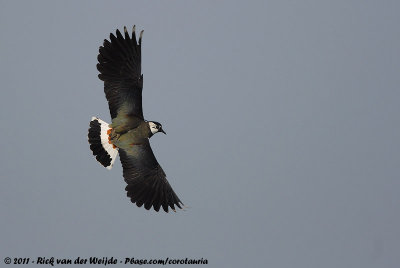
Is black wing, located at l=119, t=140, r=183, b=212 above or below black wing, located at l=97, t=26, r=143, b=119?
below

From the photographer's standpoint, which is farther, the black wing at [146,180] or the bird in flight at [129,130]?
the black wing at [146,180]

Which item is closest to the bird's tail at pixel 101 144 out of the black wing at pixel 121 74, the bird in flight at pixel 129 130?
the bird in flight at pixel 129 130

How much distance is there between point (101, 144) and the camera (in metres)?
20.1

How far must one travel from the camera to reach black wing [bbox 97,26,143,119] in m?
19.4

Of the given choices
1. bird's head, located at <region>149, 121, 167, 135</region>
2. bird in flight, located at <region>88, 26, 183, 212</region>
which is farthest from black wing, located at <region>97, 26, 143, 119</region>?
bird's head, located at <region>149, 121, 167, 135</region>

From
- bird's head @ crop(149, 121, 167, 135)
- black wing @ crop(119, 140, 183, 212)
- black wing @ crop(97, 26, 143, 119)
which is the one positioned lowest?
black wing @ crop(119, 140, 183, 212)

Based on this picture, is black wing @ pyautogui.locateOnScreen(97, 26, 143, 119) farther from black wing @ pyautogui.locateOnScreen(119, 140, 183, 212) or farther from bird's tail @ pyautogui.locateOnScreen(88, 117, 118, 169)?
black wing @ pyautogui.locateOnScreen(119, 140, 183, 212)

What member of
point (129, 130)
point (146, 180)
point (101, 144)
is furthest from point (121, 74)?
point (146, 180)

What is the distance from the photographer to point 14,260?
801 inches

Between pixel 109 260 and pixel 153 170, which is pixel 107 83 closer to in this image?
pixel 153 170

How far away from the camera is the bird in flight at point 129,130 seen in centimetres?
1944

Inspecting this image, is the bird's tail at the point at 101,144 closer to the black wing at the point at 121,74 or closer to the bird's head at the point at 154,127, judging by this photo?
the black wing at the point at 121,74

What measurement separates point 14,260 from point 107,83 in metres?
5.17

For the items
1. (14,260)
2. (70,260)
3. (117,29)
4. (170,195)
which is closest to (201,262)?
(170,195)
